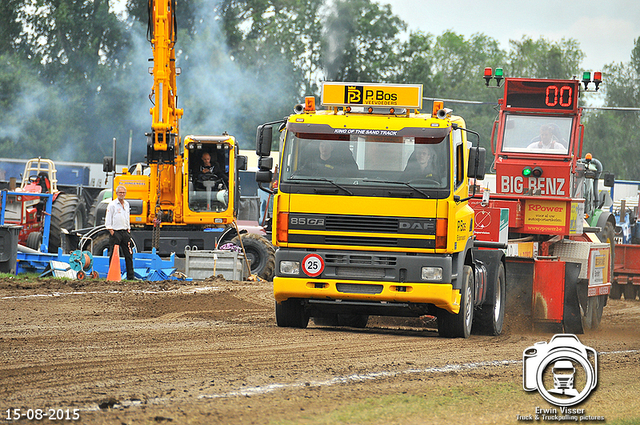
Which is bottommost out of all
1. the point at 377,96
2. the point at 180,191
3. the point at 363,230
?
the point at 180,191

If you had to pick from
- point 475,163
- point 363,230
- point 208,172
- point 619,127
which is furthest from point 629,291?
point 619,127

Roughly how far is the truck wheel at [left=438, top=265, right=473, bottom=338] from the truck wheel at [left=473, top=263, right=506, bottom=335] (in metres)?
0.97

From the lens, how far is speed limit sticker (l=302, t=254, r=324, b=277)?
34.4 ft

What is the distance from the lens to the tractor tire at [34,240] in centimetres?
2073

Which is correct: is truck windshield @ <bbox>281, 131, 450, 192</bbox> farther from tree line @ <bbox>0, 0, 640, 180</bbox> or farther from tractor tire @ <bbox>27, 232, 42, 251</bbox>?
tree line @ <bbox>0, 0, 640, 180</bbox>

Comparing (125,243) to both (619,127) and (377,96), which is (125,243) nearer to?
(377,96)

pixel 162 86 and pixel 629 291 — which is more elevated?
pixel 162 86

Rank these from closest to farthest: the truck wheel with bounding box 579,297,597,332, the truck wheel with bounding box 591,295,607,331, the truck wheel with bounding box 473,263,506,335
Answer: the truck wheel with bounding box 473,263,506,335 → the truck wheel with bounding box 579,297,597,332 → the truck wheel with bounding box 591,295,607,331

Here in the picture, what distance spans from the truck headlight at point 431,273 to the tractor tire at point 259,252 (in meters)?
10.1

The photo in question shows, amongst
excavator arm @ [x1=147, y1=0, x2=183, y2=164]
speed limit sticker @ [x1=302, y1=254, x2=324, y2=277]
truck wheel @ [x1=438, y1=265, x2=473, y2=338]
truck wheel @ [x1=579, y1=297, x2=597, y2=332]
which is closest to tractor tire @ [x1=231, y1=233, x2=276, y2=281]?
excavator arm @ [x1=147, y1=0, x2=183, y2=164]

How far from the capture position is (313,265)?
10508mm

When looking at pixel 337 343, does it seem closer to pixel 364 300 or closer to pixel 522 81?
pixel 364 300

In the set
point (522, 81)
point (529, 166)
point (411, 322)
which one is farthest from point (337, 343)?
point (522, 81)

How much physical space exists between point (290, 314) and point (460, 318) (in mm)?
2149
